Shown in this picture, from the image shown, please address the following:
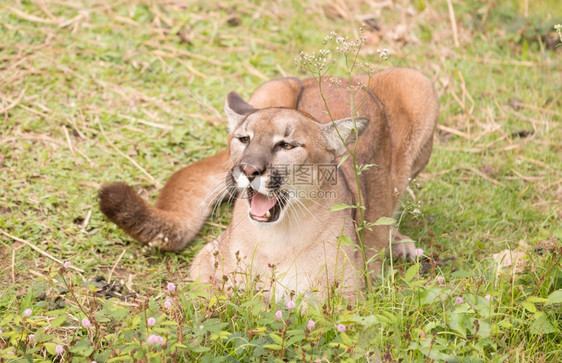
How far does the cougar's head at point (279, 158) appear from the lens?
380cm

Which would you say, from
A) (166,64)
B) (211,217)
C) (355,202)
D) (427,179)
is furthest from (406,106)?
(166,64)

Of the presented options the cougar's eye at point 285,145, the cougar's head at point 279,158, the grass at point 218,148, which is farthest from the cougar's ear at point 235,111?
the grass at point 218,148

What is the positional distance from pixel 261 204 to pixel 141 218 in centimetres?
115

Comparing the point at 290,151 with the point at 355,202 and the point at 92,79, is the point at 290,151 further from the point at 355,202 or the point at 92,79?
the point at 92,79

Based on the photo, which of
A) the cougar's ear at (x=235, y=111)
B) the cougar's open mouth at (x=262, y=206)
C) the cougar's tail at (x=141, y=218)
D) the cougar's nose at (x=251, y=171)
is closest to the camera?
the cougar's nose at (x=251, y=171)

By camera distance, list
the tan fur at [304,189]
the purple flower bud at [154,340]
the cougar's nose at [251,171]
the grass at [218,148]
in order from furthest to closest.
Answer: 1. the tan fur at [304,189]
2. the cougar's nose at [251,171]
3. the grass at [218,148]
4. the purple flower bud at [154,340]

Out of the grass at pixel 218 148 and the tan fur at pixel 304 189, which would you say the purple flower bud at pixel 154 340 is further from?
the tan fur at pixel 304 189

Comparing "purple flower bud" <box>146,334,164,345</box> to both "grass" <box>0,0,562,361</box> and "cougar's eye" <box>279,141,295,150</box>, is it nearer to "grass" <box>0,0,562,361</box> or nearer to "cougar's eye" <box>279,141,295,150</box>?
"grass" <box>0,0,562,361</box>

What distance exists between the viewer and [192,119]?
6434mm

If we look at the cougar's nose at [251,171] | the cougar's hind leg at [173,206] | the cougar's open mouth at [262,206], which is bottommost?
the cougar's hind leg at [173,206]

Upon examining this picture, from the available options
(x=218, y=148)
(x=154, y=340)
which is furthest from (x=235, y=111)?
(x=154, y=340)

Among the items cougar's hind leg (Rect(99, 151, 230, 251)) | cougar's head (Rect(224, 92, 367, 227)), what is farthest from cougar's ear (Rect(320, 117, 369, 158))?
cougar's hind leg (Rect(99, 151, 230, 251))

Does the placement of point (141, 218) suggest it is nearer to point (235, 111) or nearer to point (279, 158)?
point (235, 111)

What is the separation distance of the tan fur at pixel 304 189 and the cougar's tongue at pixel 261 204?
10 centimetres
